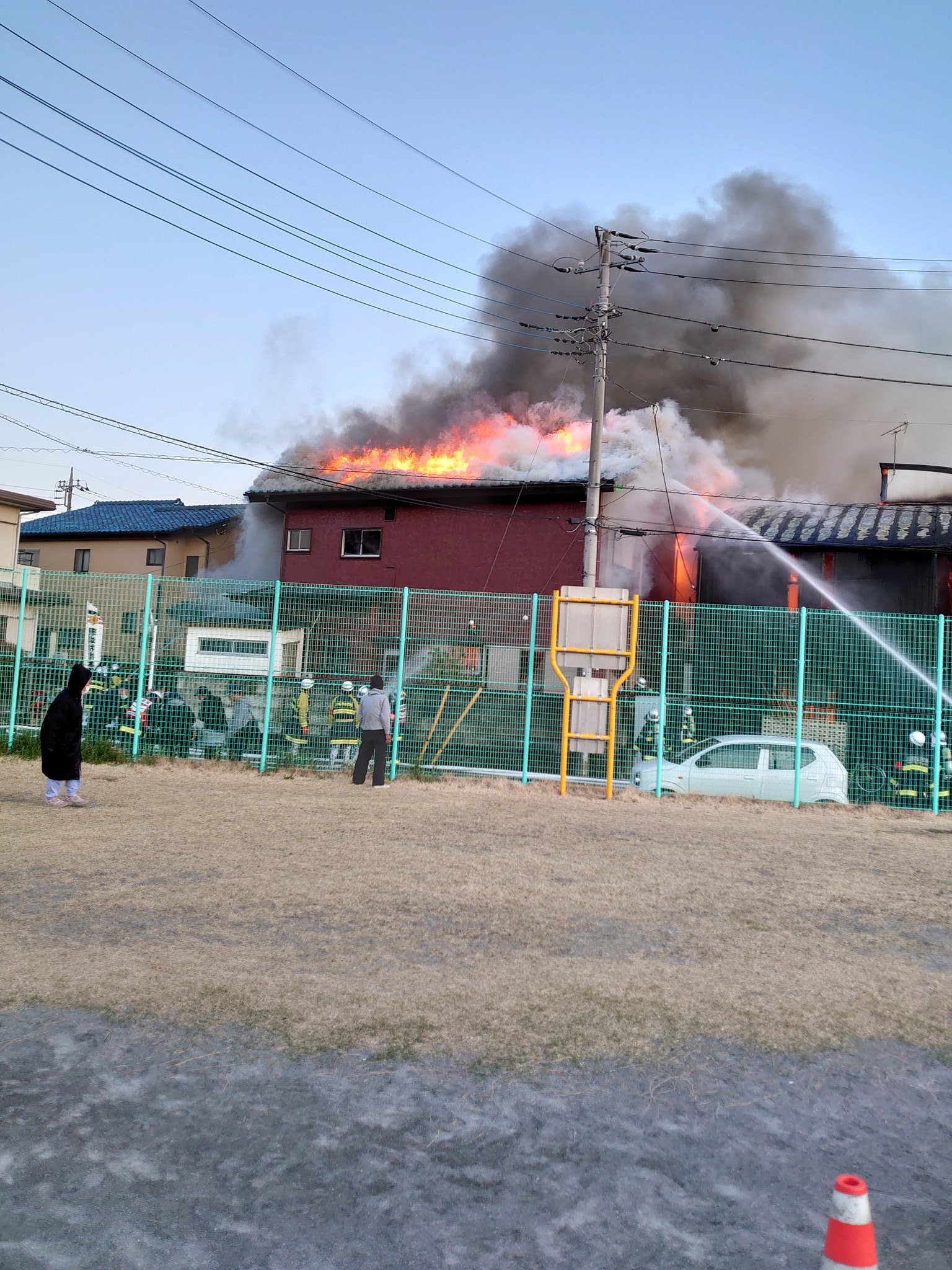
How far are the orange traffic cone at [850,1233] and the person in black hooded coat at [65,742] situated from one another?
9.20 meters

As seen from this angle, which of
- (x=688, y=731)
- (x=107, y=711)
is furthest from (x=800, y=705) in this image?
(x=107, y=711)

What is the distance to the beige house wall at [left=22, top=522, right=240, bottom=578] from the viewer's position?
1624 inches

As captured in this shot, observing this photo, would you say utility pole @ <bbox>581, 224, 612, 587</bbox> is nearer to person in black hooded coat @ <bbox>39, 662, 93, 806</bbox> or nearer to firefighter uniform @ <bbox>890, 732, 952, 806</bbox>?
firefighter uniform @ <bbox>890, 732, 952, 806</bbox>

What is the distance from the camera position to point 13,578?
17016 millimetres

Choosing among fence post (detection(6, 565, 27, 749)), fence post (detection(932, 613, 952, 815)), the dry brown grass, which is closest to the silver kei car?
fence post (detection(932, 613, 952, 815))

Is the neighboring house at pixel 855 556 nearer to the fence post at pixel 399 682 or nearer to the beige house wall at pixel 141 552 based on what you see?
the fence post at pixel 399 682

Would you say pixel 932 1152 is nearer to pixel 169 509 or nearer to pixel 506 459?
pixel 506 459

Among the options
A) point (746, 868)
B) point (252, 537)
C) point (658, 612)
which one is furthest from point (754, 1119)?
point (252, 537)

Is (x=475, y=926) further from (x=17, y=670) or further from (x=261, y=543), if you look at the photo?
(x=261, y=543)

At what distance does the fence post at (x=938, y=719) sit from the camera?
1216cm

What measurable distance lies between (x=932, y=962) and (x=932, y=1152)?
2706 mm

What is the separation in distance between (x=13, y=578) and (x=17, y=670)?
3725 mm

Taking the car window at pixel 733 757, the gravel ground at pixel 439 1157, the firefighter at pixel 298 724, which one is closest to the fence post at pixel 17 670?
the firefighter at pixel 298 724

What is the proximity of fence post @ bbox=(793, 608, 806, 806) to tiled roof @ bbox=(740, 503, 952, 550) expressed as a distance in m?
11.5
